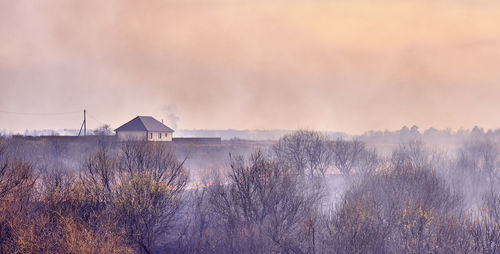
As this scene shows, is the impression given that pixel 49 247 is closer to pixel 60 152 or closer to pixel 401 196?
pixel 401 196

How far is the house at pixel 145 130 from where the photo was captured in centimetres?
7588

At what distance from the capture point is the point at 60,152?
66688 mm

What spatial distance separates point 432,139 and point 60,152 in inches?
4373

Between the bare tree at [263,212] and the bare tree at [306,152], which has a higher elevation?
the bare tree at [306,152]

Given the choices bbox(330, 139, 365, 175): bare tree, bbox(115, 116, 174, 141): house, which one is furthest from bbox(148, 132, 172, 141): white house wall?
bbox(330, 139, 365, 175): bare tree

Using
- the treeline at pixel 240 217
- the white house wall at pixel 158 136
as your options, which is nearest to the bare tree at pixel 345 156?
the treeline at pixel 240 217

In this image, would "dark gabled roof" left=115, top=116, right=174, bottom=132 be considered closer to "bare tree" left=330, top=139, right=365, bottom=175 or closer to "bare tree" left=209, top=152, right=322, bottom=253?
"bare tree" left=330, top=139, right=365, bottom=175

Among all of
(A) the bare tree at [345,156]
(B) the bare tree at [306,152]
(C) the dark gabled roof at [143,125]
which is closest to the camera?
(B) the bare tree at [306,152]

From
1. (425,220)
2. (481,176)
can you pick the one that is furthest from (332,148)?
(425,220)

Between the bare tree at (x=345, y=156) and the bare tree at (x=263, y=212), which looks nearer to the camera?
the bare tree at (x=263, y=212)

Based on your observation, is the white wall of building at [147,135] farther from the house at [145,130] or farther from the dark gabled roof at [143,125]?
the dark gabled roof at [143,125]

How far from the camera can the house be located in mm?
75875

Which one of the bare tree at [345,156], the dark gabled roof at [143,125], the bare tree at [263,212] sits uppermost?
the dark gabled roof at [143,125]

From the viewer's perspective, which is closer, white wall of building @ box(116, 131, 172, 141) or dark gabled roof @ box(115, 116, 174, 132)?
white wall of building @ box(116, 131, 172, 141)
